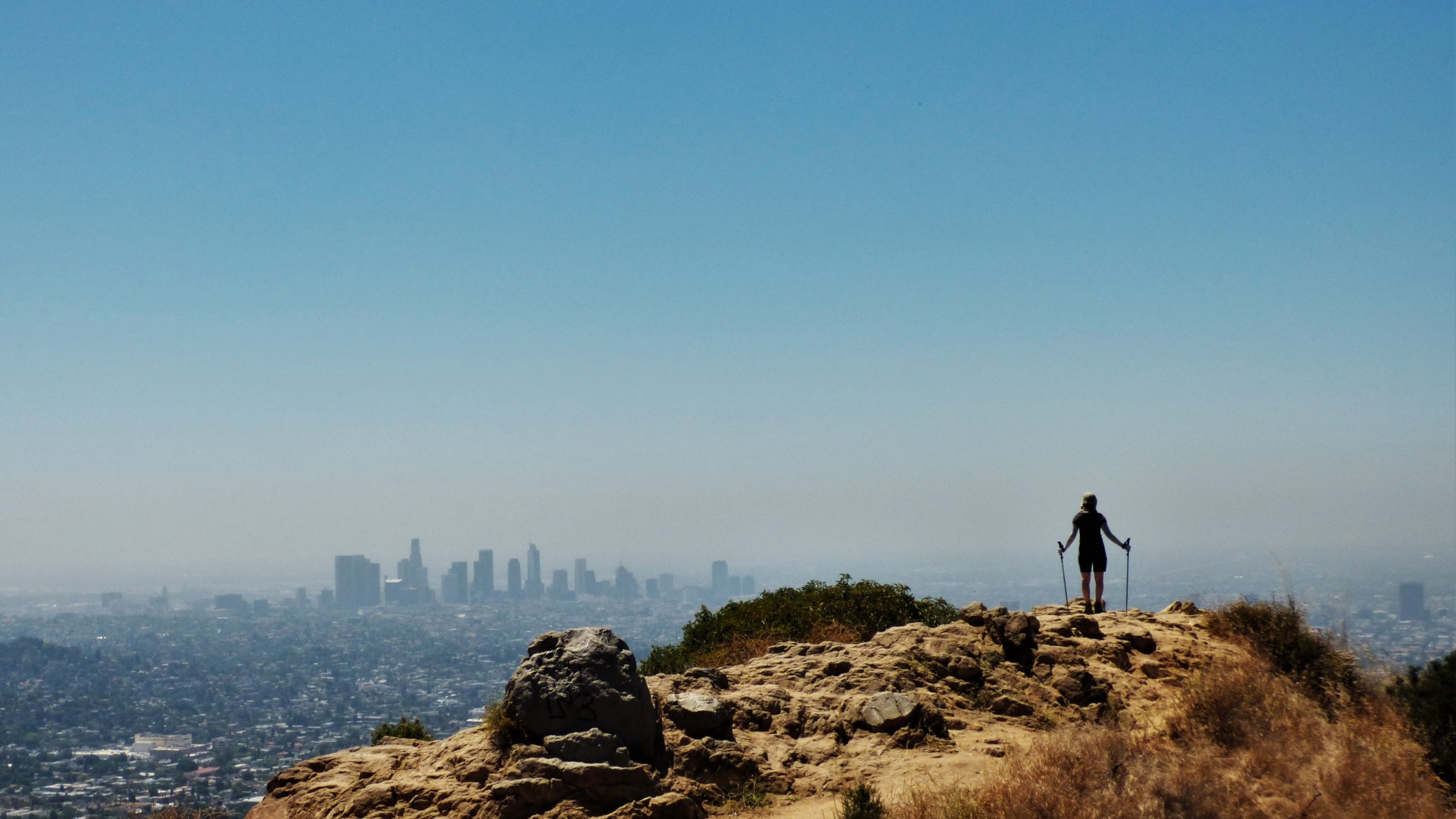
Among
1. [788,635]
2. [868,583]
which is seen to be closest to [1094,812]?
[788,635]

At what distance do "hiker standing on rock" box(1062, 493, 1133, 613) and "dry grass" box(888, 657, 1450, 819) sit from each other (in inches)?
274

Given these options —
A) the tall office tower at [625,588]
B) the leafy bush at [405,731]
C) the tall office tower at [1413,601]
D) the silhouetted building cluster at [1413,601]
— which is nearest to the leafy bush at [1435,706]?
the leafy bush at [405,731]

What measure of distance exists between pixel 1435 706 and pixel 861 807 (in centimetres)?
850

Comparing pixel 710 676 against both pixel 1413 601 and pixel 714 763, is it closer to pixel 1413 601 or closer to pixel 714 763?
pixel 714 763

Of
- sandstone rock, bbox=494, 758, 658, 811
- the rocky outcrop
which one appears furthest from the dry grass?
sandstone rock, bbox=494, 758, 658, 811

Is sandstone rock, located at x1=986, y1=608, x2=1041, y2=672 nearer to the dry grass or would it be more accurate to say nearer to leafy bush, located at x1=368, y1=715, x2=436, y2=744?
the dry grass

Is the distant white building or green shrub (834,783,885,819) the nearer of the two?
green shrub (834,783,885,819)

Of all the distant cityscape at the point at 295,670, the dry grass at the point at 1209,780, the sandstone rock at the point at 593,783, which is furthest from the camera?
the distant cityscape at the point at 295,670

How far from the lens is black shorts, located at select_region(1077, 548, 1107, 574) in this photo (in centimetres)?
1838

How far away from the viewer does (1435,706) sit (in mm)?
12719

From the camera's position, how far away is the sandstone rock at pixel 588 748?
10438 mm

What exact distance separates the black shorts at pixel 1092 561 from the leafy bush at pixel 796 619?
10.4 ft

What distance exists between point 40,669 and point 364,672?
3615 centimetres

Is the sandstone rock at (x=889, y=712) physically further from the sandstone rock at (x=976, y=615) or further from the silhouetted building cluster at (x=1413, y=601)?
the silhouetted building cluster at (x=1413, y=601)
